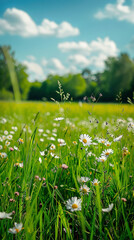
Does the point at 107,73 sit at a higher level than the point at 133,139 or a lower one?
higher

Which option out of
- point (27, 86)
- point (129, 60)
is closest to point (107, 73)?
point (129, 60)

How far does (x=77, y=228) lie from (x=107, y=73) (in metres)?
51.1

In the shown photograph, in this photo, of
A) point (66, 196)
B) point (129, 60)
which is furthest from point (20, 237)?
point (129, 60)

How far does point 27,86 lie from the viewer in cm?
5600

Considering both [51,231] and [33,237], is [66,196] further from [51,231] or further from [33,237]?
[33,237]

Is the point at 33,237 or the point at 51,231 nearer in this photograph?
the point at 33,237

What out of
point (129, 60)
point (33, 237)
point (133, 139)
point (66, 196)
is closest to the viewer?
point (33, 237)

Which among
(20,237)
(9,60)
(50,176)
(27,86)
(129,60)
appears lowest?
A: (20,237)

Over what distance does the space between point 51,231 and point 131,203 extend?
1.71ft

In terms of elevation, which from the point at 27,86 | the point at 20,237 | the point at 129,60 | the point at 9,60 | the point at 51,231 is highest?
the point at 129,60

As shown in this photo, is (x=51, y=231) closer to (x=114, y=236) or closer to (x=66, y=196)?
(x=66, y=196)

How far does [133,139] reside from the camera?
2.08 metres

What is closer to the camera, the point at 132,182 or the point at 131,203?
the point at 131,203

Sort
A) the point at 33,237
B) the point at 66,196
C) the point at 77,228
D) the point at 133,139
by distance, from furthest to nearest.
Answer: the point at 133,139, the point at 66,196, the point at 77,228, the point at 33,237
